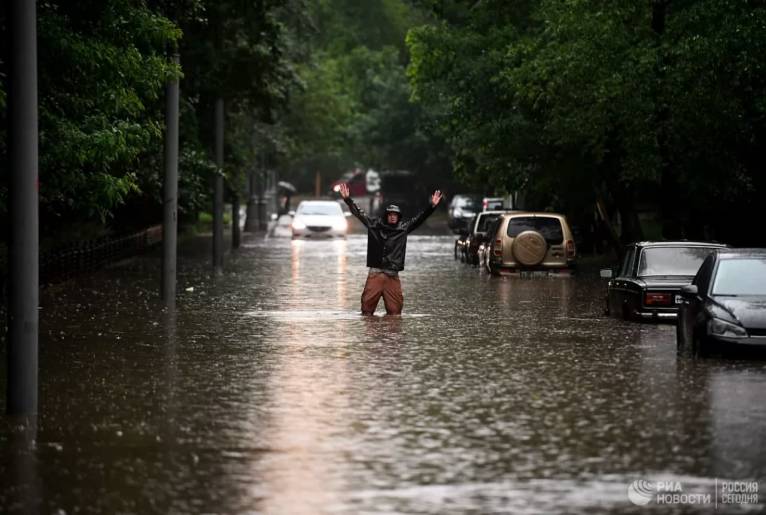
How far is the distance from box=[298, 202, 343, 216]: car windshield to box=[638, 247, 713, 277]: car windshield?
38.3m

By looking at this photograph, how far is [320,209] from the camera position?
62.9m

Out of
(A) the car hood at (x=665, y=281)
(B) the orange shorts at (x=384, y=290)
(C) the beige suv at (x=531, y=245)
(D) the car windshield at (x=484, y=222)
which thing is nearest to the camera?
(A) the car hood at (x=665, y=281)

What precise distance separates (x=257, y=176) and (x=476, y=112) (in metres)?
25.5

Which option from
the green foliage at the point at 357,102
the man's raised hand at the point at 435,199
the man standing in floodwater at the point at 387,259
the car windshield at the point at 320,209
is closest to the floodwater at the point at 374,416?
the man standing in floodwater at the point at 387,259

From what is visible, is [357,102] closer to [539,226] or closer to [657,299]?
Result: [539,226]

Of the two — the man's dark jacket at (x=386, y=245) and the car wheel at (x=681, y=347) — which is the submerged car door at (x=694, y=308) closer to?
the car wheel at (x=681, y=347)

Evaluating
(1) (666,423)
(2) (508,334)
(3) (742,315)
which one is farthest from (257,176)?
(1) (666,423)

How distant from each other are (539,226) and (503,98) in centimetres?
645

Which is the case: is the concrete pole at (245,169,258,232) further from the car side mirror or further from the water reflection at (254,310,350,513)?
the car side mirror

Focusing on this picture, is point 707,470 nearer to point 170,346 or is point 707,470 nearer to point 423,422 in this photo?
point 423,422

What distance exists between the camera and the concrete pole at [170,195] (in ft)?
90.5

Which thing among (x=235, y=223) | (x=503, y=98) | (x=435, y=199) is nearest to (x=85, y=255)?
(x=503, y=98)

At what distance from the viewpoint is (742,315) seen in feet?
56.4

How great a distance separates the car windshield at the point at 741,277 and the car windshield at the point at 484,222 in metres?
25.1
